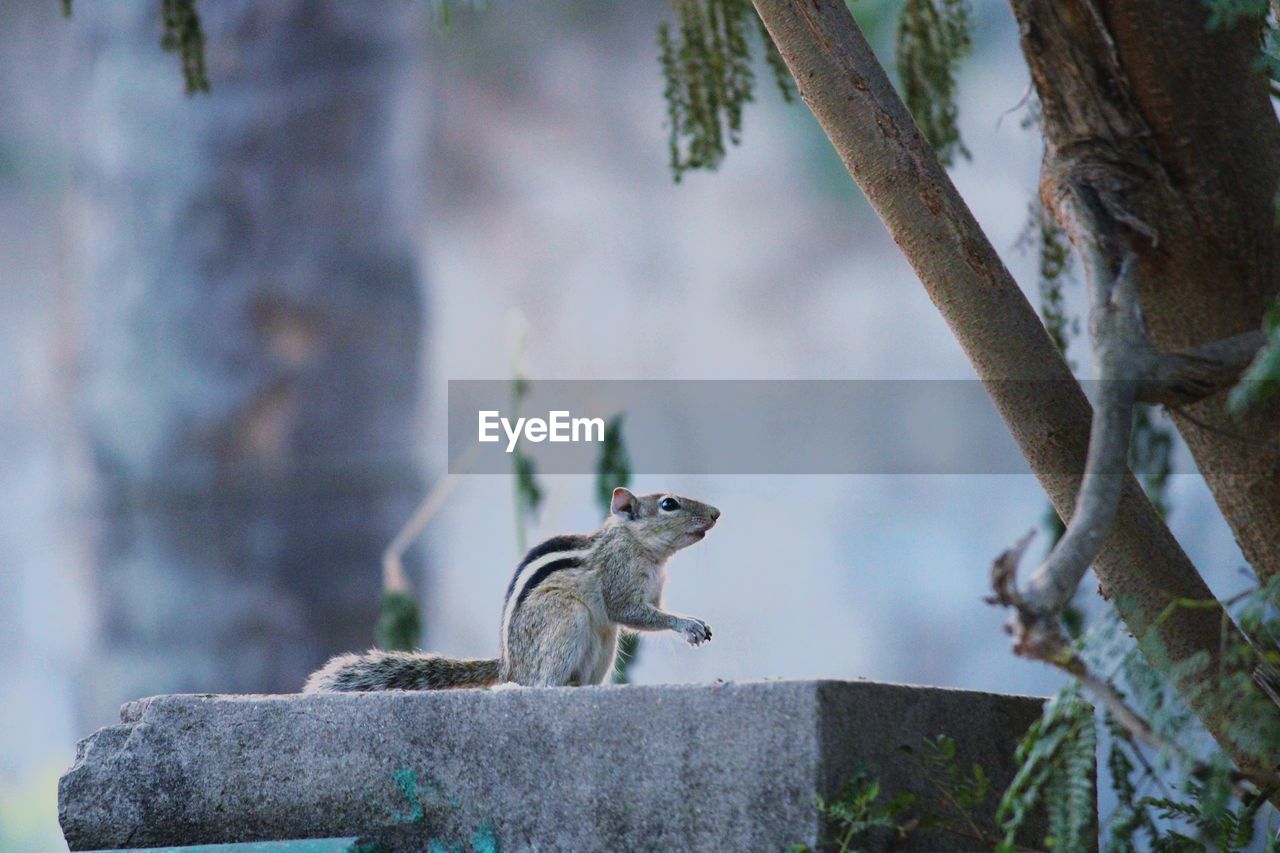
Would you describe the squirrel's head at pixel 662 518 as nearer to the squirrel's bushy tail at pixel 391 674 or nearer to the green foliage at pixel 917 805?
the squirrel's bushy tail at pixel 391 674

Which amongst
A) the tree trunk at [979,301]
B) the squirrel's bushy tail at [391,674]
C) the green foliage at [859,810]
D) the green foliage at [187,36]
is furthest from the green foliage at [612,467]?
the green foliage at [859,810]

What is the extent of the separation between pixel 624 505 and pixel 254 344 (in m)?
4.69

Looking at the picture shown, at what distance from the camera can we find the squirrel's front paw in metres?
2.64

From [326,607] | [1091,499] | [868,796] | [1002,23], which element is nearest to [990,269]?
[1091,499]

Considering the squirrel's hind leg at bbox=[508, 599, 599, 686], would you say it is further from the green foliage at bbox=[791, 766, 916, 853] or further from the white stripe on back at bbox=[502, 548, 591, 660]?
the green foliage at bbox=[791, 766, 916, 853]

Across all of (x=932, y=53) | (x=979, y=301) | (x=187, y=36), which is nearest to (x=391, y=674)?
(x=979, y=301)

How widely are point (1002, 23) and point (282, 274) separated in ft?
12.3

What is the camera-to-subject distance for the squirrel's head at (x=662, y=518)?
288cm

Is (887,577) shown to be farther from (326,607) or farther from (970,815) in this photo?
(970,815)

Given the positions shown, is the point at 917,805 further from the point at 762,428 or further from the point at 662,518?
the point at 762,428

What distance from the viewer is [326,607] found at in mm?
6980

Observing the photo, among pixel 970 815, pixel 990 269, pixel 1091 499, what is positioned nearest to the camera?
pixel 1091 499

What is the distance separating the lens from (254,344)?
7141 mm

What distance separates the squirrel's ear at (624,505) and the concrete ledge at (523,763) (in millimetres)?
993
